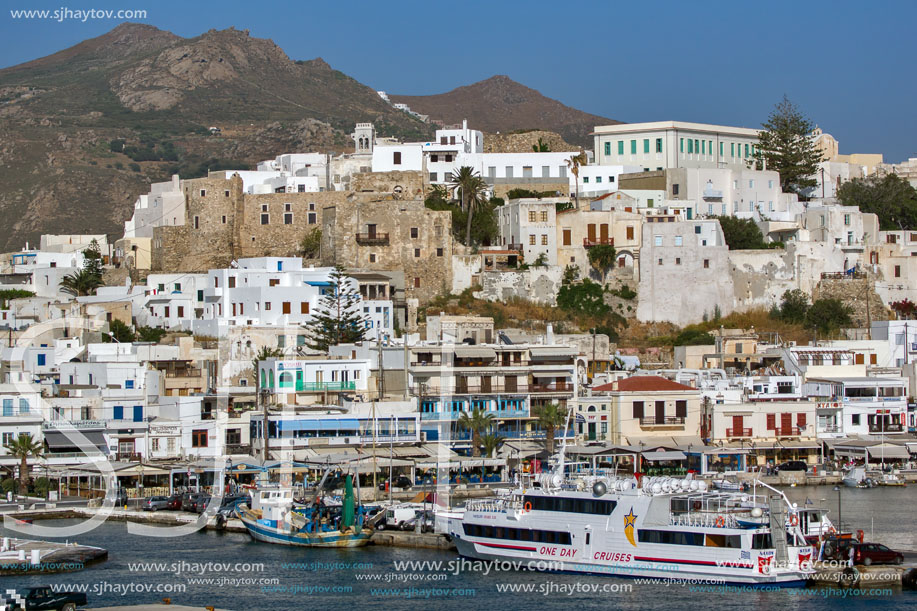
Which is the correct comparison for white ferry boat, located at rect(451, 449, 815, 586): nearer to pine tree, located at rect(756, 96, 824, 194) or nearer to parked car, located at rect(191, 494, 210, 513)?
parked car, located at rect(191, 494, 210, 513)

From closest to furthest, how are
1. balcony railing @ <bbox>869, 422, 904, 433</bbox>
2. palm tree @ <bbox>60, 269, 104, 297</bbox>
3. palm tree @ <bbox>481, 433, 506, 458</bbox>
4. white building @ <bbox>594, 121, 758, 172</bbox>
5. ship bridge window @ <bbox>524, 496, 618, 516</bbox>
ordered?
1. ship bridge window @ <bbox>524, 496, 618, 516</bbox>
2. palm tree @ <bbox>481, 433, 506, 458</bbox>
3. balcony railing @ <bbox>869, 422, 904, 433</bbox>
4. palm tree @ <bbox>60, 269, 104, 297</bbox>
5. white building @ <bbox>594, 121, 758, 172</bbox>

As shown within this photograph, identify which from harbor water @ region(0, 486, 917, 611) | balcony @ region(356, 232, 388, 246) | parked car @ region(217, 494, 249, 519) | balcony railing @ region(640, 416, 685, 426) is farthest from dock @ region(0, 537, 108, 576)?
balcony @ region(356, 232, 388, 246)

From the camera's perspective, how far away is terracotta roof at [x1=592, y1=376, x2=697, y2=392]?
A: 50469 millimetres

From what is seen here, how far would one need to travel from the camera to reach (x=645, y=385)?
5062 cm

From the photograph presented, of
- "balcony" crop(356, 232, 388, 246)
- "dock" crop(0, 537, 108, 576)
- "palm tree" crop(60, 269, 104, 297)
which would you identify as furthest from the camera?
"palm tree" crop(60, 269, 104, 297)

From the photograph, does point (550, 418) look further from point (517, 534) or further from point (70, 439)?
point (70, 439)

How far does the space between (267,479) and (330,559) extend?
797cm

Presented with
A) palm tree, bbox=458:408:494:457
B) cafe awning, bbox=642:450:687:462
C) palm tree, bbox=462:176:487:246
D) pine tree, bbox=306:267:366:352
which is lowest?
cafe awning, bbox=642:450:687:462

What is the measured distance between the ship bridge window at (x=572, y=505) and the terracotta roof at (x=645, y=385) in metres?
16.0

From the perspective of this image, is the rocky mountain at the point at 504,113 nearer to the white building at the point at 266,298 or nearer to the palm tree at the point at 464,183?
the palm tree at the point at 464,183

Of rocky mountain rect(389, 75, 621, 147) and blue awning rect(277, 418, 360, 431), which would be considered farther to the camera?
rocky mountain rect(389, 75, 621, 147)

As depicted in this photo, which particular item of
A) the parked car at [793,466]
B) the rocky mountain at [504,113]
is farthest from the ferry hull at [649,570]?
the rocky mountain at [504,113]

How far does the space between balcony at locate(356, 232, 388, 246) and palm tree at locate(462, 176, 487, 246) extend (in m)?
3.91

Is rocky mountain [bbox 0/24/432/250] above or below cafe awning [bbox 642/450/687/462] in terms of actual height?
above
